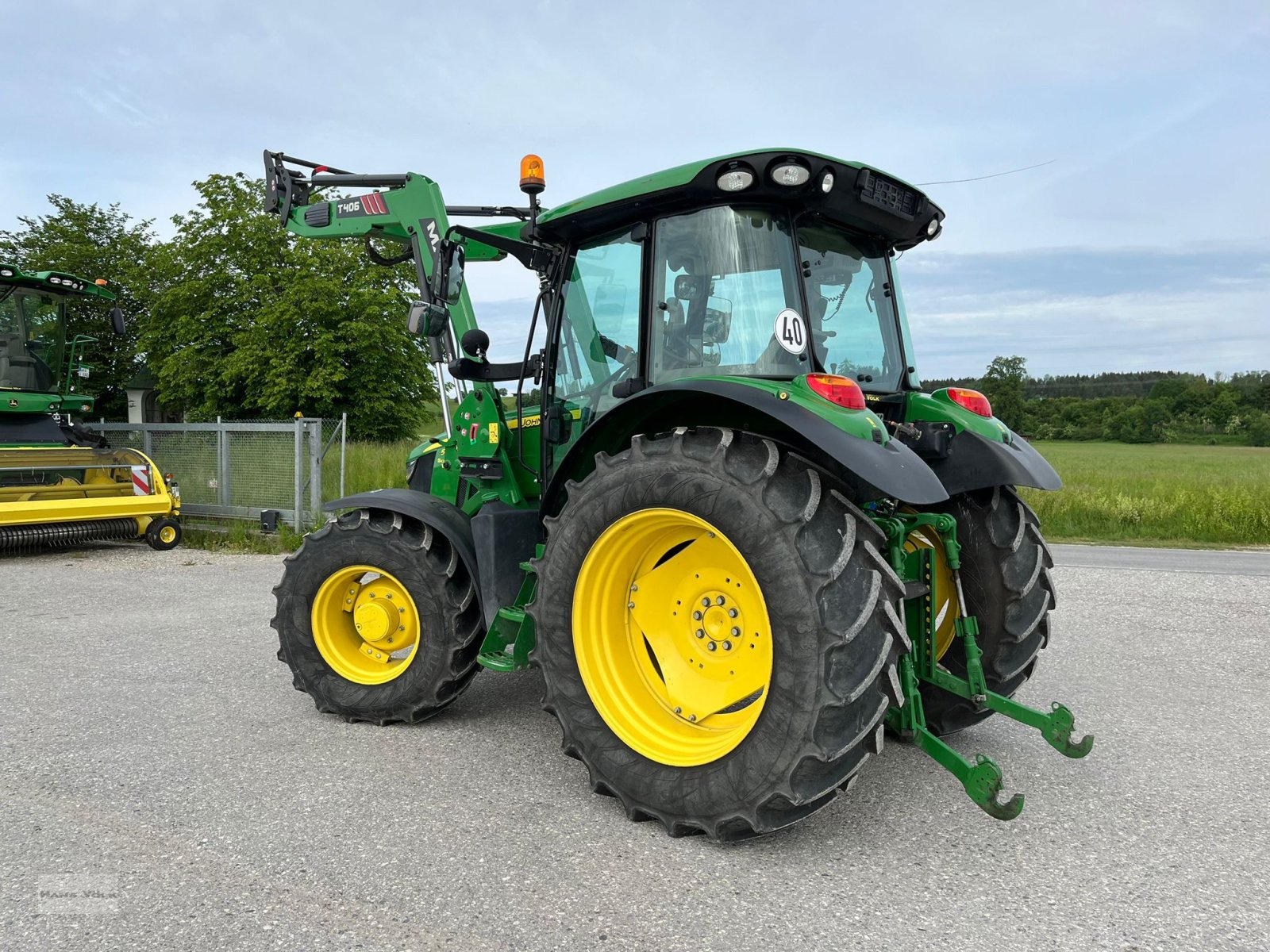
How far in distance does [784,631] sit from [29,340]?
1199cm

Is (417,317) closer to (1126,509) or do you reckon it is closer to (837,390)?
(837,390)

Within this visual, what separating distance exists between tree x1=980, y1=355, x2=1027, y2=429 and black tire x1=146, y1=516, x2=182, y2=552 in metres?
30.4

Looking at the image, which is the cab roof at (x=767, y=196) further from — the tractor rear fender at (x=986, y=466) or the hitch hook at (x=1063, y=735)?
the hitch hook at (x=1063, y=735)

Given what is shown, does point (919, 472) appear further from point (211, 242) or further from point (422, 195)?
point (211, 242)

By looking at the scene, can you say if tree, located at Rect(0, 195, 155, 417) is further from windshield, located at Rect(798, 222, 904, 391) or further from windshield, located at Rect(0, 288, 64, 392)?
windshield, located at Rect(798, 222, 904, 391)

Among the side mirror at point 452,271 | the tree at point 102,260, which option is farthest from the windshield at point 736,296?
the tree at point 102,260

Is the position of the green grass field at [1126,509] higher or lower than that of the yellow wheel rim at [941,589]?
lower

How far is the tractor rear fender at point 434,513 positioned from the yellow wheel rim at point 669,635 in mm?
763

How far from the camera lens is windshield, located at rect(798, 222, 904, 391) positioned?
11.6 ft

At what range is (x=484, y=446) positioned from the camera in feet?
13.9

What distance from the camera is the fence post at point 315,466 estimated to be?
440 inches

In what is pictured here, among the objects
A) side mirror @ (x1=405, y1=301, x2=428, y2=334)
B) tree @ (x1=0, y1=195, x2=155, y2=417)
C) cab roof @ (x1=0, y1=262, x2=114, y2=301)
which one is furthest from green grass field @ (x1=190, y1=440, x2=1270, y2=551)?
tree @ (x1=0, y1=195, x2=155, y2=417)

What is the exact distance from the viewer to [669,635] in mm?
3359

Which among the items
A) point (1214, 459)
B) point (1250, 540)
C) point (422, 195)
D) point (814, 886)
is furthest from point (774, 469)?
point (1214, 459)
